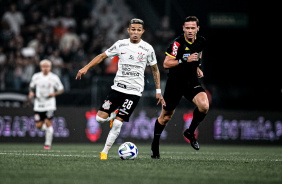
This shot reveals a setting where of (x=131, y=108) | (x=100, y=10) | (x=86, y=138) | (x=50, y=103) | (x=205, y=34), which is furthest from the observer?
(x=100, y=10)

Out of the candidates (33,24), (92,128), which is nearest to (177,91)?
(92,128)

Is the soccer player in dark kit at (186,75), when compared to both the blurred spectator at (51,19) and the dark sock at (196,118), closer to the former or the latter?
the dark sock at (196,118)

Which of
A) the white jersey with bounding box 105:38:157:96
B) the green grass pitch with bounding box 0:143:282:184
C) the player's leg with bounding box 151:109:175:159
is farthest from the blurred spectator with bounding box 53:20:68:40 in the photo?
the green grass pitch with bounding box 0:143:282:184

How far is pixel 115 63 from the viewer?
16094 mm

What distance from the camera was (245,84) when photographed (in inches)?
706

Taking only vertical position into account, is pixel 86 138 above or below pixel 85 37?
below

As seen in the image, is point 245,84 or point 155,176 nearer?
point 155,176

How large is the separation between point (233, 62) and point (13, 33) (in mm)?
7395

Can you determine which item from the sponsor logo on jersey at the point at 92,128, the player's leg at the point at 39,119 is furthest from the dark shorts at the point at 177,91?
the sponsor logo on jersey at the point at 92,128

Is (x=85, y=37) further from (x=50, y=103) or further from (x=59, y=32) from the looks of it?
(x=50, y=103)

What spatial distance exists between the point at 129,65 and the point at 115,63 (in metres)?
7.65

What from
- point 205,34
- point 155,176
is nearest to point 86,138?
point 205,34

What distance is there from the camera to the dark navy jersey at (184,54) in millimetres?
8570

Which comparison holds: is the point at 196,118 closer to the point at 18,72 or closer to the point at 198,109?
the point at 198,109
